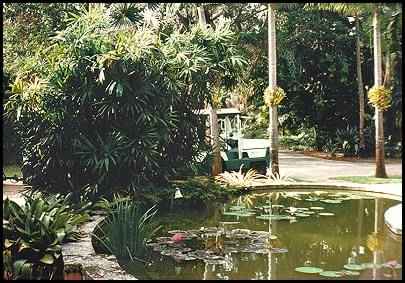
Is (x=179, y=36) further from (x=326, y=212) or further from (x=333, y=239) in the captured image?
(x=333, y=239)

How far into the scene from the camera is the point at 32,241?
5.07 meters

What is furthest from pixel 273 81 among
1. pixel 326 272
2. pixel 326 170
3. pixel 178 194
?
pixel 326 272

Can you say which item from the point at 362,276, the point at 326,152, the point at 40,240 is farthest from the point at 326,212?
the point at 326,152

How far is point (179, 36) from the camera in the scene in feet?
34.9

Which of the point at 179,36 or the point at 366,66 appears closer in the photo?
the point at 179,36

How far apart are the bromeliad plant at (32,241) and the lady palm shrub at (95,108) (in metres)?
3.29

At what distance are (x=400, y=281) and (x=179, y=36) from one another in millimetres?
6739

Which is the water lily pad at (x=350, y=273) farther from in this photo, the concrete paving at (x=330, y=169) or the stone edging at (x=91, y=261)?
the concrete paving at (x=330, y=169)

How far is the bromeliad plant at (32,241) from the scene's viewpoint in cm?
482

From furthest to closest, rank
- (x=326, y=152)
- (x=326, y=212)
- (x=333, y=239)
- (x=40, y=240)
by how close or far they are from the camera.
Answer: (x=326, y=152) → (x=326, y=212) → (x=333, y=239) → (x=40, y=240)

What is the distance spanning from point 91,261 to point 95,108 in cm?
430

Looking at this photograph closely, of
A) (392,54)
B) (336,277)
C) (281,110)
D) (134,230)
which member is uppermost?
(392,54)

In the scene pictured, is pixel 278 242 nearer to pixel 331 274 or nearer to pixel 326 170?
pixel 331 274

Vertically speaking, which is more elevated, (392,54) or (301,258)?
(392,54)
